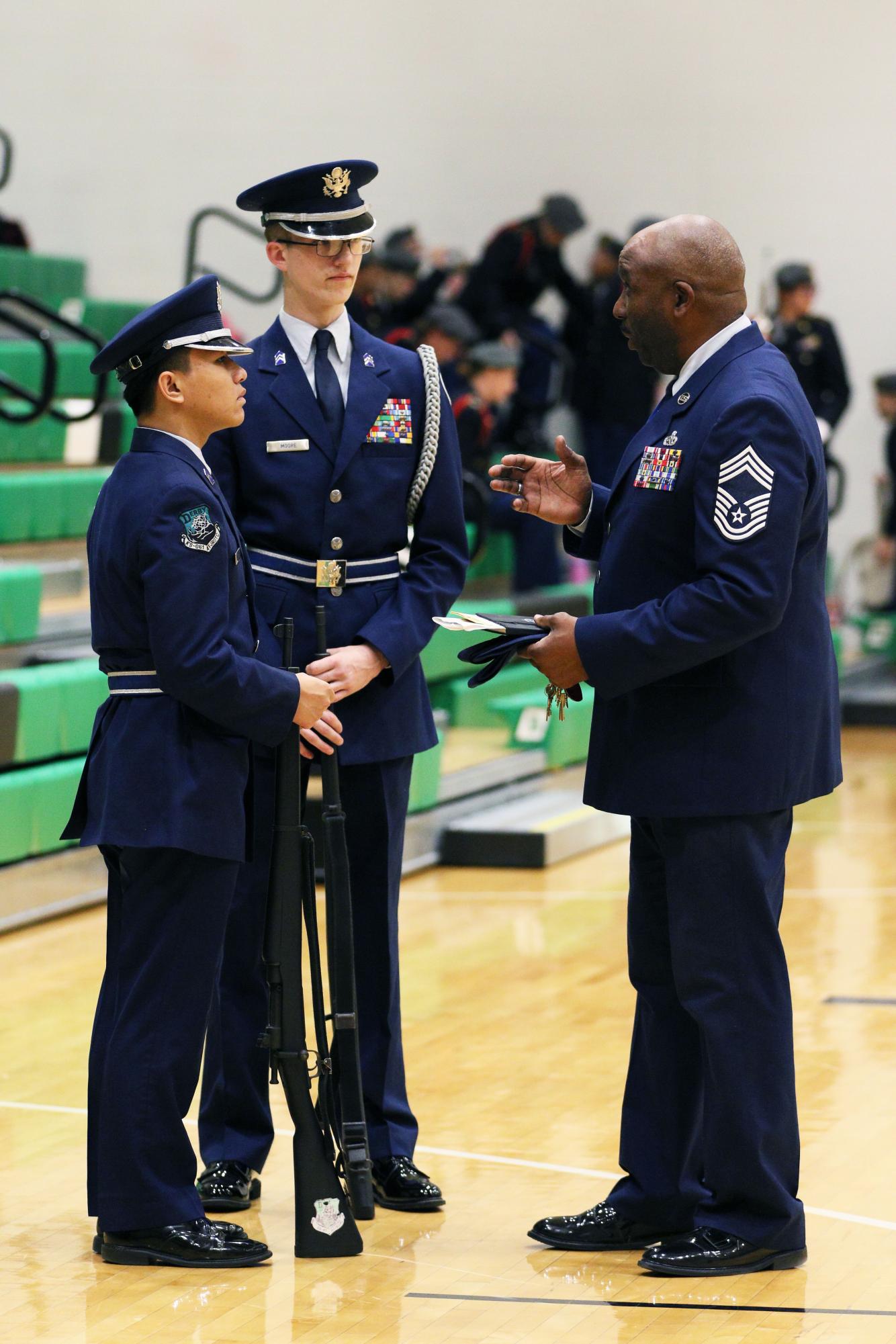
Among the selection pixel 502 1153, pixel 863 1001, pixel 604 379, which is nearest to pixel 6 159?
pixel 604 379

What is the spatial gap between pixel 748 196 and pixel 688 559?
8372 mm

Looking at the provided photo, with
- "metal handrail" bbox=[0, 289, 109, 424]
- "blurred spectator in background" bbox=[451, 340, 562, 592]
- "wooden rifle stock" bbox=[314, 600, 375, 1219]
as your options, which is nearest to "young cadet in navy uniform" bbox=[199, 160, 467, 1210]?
"wooden rifle stock" bbox=[314, 600, 375, 1219]

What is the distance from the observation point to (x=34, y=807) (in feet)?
17.0

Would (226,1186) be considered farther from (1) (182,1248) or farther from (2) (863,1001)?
(2) (863,1001)

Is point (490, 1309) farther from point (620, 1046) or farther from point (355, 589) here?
point (620, 1046)

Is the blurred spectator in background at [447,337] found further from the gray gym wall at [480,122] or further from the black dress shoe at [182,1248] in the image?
the black dress shoe at [182,1248]

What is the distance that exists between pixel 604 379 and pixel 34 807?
5.47m

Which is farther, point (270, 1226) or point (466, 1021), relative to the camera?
point (466, 1021)

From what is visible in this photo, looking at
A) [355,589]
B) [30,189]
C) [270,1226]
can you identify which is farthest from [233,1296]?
[30,189]

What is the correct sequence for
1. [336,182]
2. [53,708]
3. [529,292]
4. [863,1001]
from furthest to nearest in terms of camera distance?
[529,292], [53,708], [863,1001], [336,182]

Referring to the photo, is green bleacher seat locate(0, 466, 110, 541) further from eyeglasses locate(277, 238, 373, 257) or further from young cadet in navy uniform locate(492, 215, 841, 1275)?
young cadet in navy uniform locate(492, 215, 841, 1275)

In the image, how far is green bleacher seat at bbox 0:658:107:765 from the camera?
527cm

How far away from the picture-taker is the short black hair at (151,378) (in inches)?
112

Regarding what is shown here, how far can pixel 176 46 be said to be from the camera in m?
10.0
